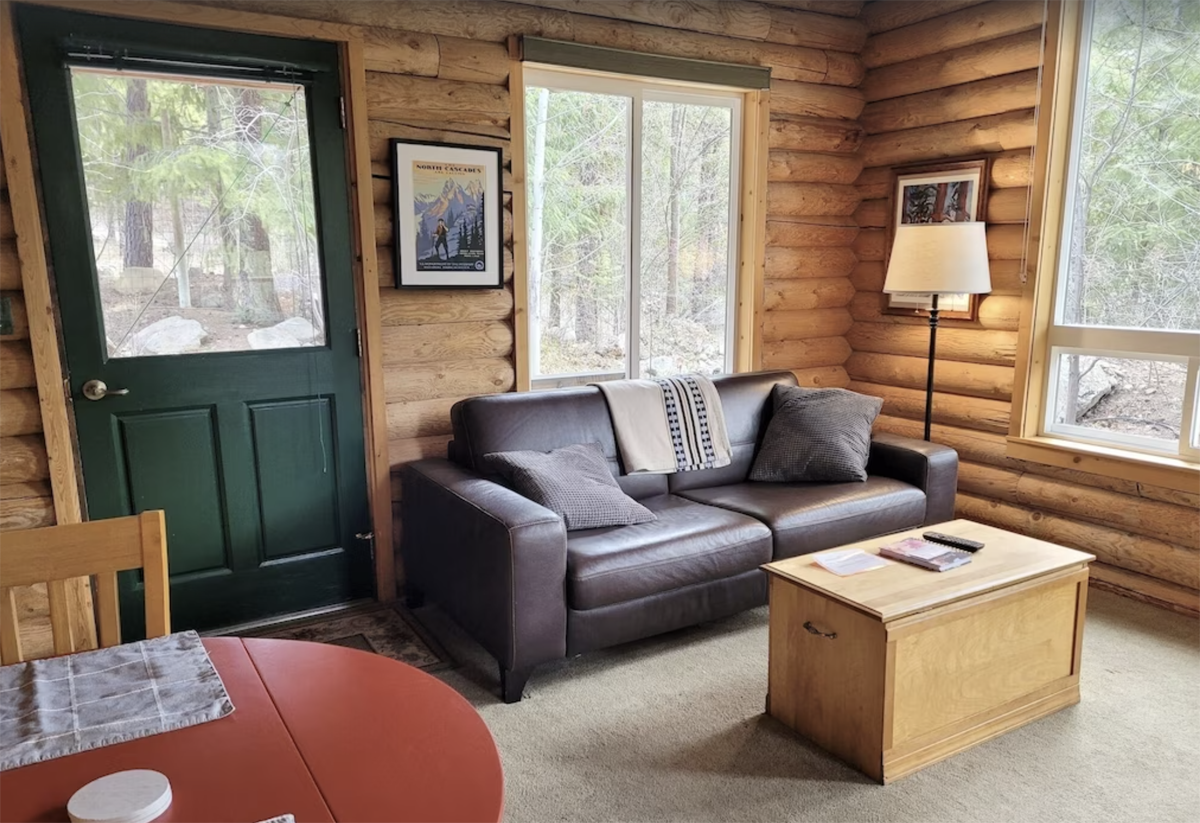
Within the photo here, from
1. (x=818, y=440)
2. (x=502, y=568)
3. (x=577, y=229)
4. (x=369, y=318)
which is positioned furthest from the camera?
(x=577, y=229)

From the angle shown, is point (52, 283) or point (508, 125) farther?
point (508, 125)

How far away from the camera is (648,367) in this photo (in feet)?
13.4

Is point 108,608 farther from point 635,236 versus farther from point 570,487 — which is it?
point 635,236

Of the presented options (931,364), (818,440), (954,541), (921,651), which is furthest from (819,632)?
(931,364)

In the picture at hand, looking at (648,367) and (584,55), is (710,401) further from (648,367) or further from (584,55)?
(584,55)

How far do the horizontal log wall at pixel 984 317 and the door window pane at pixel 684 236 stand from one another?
34.3 inches

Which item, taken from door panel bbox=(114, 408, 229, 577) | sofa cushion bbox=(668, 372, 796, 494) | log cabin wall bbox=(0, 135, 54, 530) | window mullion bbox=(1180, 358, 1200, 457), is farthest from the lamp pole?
log cabin wall bbox=(0, 135, 54, 530)

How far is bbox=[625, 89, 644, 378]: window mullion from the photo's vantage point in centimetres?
382

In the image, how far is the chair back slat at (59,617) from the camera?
1420 mm

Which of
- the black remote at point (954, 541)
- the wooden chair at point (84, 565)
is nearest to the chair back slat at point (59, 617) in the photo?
the wooden chair at point (84, 565)

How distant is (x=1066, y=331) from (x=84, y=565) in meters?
3.71

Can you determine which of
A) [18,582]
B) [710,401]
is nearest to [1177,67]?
[710,401]

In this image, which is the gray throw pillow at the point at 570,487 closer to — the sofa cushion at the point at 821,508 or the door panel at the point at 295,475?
the sofa cushion at the point at 821,508

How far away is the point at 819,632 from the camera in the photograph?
2264 mm
